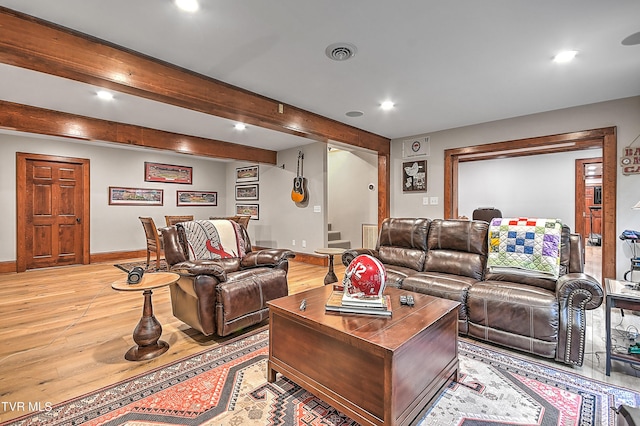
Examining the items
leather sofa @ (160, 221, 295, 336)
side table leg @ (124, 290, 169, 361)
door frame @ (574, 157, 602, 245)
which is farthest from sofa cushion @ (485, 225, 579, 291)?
door frame @ (574, 157, 602, 245)

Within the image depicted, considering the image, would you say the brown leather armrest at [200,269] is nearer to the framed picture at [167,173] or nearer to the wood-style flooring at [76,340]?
the wood-style flooring at [76,340]

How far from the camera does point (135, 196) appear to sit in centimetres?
653

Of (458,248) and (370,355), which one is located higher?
(458,248)

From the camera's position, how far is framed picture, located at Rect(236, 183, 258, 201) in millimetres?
7301

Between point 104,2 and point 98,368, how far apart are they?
234 centimetres

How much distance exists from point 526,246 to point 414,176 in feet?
8.85

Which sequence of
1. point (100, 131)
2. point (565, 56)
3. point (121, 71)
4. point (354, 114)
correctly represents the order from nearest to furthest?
point (121, 71) → point (565, 56) → point (354, 114) → point (100, 131)

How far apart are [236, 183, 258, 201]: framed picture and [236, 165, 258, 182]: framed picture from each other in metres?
0.17

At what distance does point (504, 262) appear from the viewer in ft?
8.89

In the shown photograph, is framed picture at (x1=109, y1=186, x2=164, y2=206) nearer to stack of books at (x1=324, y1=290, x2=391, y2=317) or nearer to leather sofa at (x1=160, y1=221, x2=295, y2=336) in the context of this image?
leather sofa at (x1=160, y1=221, x2=295, y2=336)

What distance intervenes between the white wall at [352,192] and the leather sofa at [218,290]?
12.0ft

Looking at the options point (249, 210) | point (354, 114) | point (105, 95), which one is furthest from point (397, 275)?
point (249, 210)

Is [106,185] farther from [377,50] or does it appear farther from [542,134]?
[542,134]

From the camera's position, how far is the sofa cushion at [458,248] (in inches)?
114
